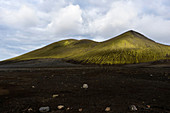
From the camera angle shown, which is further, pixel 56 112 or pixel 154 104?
pixel 154 104

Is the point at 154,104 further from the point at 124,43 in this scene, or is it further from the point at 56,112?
the point at 124,43

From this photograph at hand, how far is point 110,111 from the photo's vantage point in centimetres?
632

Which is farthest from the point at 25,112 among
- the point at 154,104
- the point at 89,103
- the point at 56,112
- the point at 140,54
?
the point at 140,54

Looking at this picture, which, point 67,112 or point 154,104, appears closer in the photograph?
point 67,112

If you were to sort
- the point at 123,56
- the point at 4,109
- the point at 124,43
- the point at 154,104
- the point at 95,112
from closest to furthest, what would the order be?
the point at 95,112 < the point at 4,109 < the point at 154,104 < the point at 123,56 < the point at 124,43

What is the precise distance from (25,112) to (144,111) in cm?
649

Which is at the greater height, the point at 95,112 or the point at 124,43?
the point at 124,43

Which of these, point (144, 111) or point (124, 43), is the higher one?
point (124, 43)

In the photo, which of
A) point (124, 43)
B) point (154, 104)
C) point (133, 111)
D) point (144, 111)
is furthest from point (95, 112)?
point (124, 43)

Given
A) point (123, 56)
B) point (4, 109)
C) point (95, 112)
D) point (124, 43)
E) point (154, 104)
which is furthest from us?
point (124, 43)

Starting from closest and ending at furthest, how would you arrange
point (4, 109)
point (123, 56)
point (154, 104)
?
point (4, 109) < point (154, 104) < point (123, 56)

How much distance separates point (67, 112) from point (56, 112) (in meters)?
0.59

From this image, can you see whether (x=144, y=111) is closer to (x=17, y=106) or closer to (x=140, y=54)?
(x=17, y=106)

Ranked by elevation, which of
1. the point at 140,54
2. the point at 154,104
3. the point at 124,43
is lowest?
the point at 154,104
